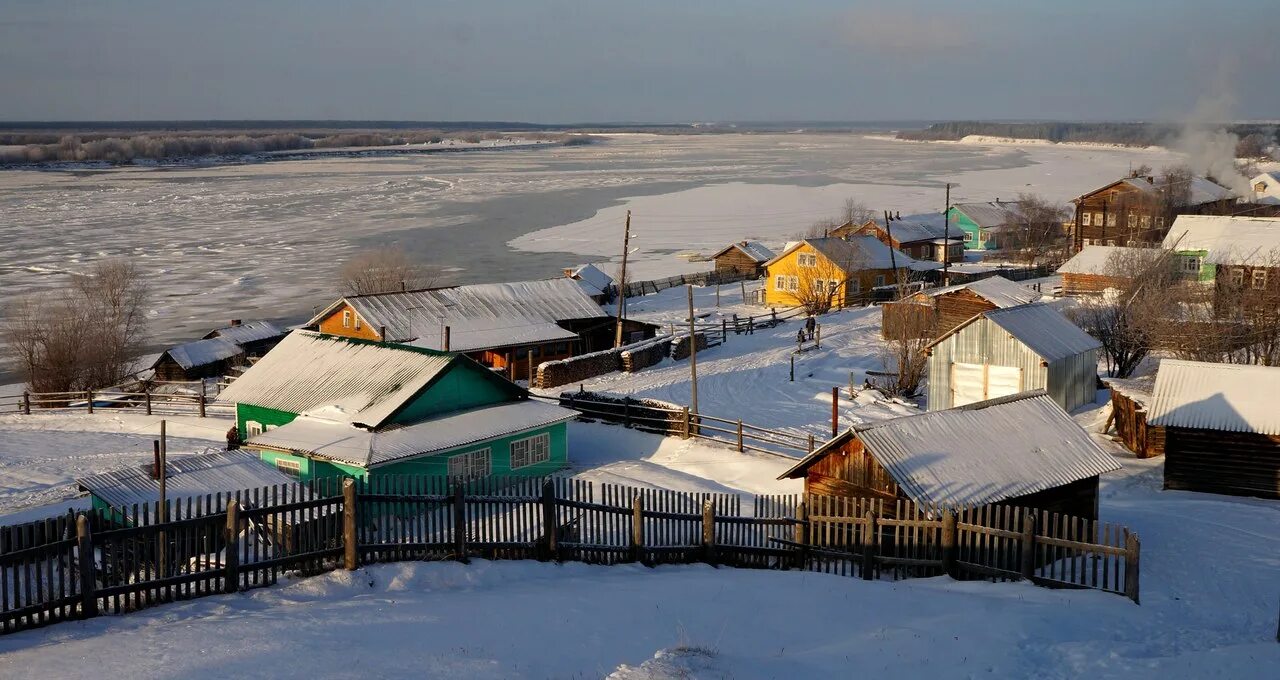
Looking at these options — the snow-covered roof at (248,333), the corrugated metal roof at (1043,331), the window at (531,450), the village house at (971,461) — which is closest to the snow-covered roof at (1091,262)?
the corrugated metal roof at (1043,331)

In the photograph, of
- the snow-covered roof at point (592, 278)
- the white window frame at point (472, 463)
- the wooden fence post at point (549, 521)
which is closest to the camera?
the wooden fence post at point (549, 521)

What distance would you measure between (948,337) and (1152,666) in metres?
21.0

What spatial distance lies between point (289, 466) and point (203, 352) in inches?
860

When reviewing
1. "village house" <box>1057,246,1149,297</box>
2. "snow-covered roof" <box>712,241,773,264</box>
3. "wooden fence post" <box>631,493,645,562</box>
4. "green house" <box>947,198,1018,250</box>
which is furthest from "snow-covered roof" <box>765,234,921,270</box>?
"wooden fence post" <box>631,493,645,562</box>

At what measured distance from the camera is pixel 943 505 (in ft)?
50.0

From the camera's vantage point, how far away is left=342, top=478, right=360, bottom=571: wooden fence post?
12672mm

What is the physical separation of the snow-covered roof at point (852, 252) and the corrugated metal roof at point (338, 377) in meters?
32.9

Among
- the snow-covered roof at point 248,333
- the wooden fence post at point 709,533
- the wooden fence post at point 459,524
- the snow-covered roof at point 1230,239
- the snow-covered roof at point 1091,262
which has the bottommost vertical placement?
the snow-covered roof at point 248,333

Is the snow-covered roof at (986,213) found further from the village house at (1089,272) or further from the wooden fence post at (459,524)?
the wooden fence post at (459,524)

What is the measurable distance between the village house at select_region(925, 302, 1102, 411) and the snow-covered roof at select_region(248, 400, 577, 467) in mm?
12235

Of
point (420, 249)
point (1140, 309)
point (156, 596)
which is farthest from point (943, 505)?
point (420, 249)

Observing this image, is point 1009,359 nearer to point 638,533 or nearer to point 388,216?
point 638,533

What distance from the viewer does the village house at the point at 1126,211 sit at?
72.5 m

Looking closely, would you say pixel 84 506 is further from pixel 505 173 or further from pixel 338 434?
pixel 505 173
